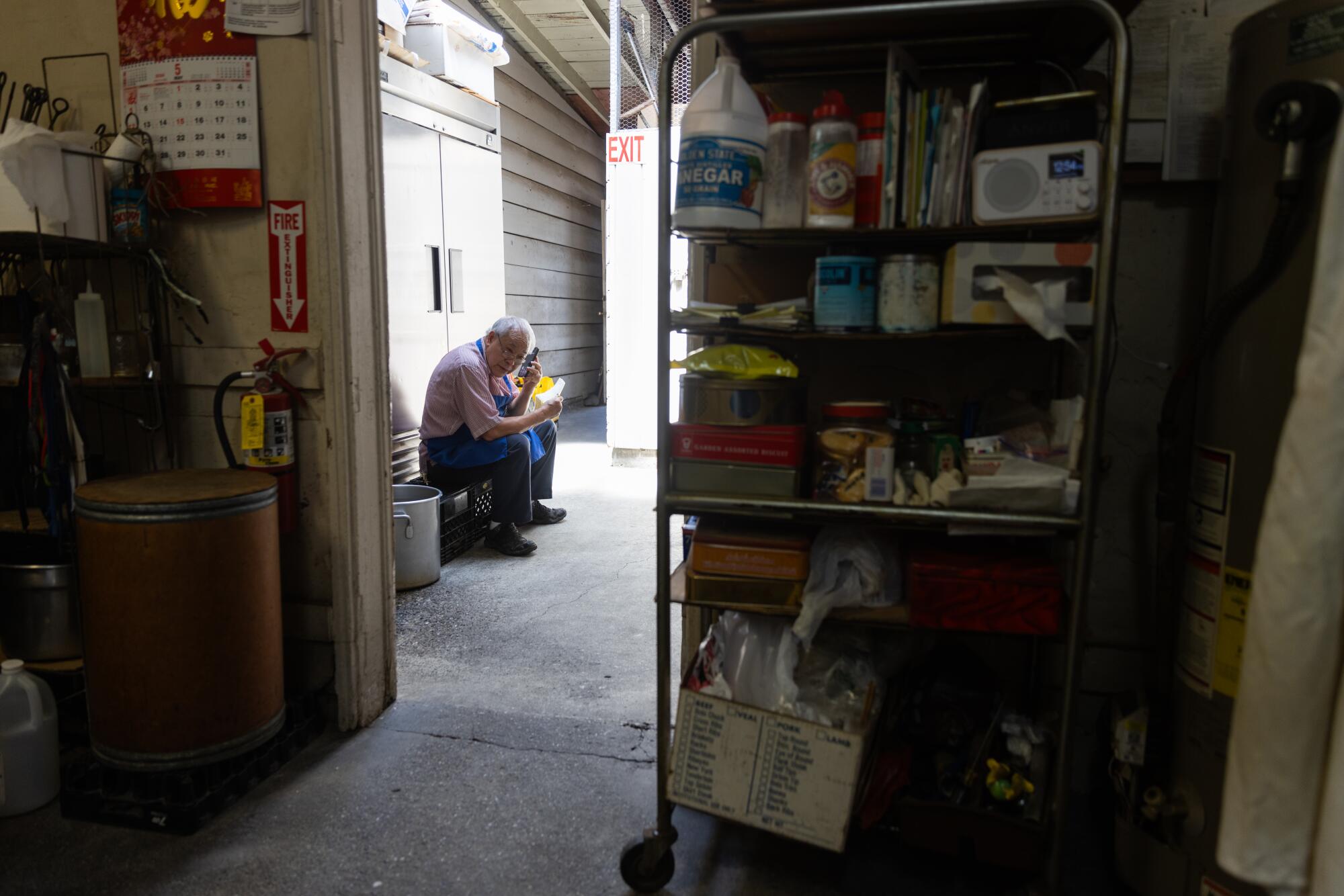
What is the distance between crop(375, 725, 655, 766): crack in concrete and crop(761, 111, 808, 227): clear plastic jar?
1.35 metres

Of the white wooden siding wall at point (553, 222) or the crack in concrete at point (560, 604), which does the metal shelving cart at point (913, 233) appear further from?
the white wooden siding wall at point (553, 222)

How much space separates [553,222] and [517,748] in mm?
6133

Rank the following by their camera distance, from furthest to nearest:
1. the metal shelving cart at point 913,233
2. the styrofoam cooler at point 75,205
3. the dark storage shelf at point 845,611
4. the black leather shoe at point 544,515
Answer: the black leather shoe at point 544,515 → the styrofoam cooler at point 75,205 → the dark storage shelf at point 845,611 → the metal shelving cart at point 913,233

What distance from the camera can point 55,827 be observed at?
1.89 metres

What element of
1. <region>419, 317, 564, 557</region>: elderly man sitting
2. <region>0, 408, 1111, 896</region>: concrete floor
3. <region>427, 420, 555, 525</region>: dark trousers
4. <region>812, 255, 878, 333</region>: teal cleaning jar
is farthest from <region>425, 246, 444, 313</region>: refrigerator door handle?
<region>812, 255, 878, 333</region>: teal cleaning jar

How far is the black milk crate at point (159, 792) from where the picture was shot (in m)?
1.87

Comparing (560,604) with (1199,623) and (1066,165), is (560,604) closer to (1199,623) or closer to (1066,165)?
(1199,623)

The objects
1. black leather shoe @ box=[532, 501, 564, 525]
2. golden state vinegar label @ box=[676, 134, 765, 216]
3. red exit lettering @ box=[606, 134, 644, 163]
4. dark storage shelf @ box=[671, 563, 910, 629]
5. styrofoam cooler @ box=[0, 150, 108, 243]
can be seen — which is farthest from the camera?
red exit lettering @ box=[606, 134, 644, 163]

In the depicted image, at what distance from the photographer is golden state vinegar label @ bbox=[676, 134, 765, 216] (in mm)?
1511

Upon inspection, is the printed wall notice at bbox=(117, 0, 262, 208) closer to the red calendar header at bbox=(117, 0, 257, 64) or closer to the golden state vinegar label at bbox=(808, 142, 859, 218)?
the red calendar header at bbox=(117, 0, 257, 64)

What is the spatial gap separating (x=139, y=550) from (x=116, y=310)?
0.84 metres

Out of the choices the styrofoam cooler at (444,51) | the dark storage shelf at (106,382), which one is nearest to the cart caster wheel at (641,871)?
the dark storage shelf at (106,382)

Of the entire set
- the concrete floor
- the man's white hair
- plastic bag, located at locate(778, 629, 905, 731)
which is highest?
the man's white hair

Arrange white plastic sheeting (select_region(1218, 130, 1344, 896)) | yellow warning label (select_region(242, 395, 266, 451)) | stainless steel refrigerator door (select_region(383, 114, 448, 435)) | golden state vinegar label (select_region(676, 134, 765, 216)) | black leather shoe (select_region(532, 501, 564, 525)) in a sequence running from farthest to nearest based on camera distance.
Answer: black leather shoe (select_region(532, 501, 564, 525)), stainless steel refrigerator door (select_region(383, 114, 448, 435)), yellow warning label (select_region(242, 395, 266, 451)), golden state vinegar label (select_region(676, 134, 765, 216)), white plastic sheeting (select_region(1218, 130, 1344, 896))
